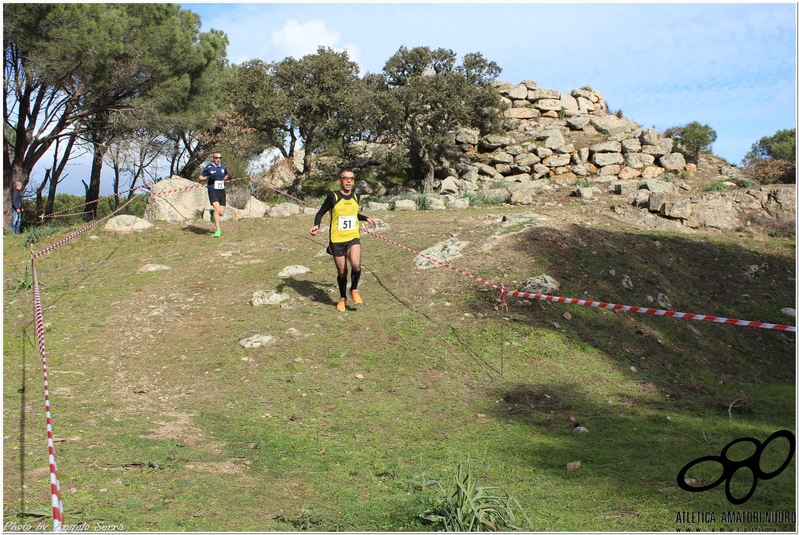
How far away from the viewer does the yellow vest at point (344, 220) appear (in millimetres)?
8567

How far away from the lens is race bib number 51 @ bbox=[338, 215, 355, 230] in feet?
28.1

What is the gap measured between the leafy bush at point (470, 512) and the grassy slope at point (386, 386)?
24 centimetres

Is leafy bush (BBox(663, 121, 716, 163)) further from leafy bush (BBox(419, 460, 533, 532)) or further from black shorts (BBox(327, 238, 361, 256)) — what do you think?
leafy bush (BBox(419, 460, 533, 532))

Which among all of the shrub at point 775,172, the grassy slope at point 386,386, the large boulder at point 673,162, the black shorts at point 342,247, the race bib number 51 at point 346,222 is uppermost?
the large boulder at point 673,162

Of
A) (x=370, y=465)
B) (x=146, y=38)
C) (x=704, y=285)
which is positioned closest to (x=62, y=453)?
(x=370, y=465)

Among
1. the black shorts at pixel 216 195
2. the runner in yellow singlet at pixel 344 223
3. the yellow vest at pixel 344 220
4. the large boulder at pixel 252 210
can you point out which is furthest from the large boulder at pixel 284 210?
the yellow vest at pixel 344 220

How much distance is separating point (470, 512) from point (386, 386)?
10.6 ft

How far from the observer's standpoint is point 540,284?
934 cm

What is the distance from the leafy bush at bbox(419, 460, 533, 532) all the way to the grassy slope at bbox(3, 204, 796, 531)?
0.24 m

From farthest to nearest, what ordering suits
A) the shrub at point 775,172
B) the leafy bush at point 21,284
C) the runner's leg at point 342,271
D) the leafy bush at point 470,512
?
the shrub at point 775,172, the leafy bush at point 21,284, the runner's leg at point 342,271, the leafy bush at point 470,512

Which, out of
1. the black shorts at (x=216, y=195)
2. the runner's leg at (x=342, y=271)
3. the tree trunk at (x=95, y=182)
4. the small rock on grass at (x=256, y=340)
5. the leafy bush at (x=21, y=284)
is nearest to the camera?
the small rock on grass at (x=256, y=340)

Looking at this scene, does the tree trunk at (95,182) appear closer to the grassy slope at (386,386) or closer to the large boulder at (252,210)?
the large boulder at (252,210)

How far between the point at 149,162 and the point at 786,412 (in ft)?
92.9

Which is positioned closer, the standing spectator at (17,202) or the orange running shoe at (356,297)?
the orange running shoe at (356,297)
